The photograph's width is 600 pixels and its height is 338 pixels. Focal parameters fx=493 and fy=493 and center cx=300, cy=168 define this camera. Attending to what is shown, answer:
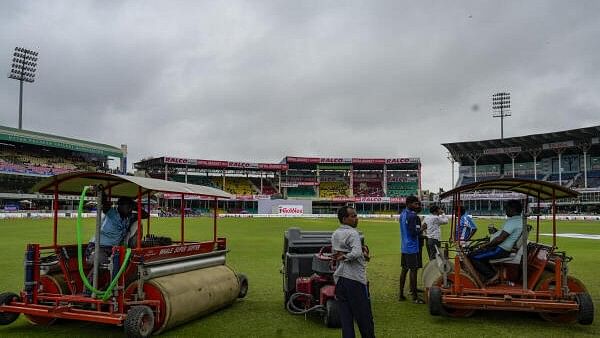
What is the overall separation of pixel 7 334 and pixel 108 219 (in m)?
1.94

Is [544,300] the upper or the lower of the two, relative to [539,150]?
lower

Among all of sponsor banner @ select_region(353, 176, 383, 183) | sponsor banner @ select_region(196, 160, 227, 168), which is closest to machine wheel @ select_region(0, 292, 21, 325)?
sponsor banner @ select_region(196, 160, 227, 168)

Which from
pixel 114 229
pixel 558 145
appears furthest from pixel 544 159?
pixel 114 229

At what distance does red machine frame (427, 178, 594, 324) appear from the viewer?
23.1 feet

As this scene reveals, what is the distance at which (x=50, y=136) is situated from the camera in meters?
67.9

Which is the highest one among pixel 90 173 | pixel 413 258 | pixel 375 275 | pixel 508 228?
pixel 90 173

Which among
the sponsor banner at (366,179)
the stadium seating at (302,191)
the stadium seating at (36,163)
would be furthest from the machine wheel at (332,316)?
the sponsor banner at (366,179)

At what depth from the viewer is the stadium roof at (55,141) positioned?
61.7 metres

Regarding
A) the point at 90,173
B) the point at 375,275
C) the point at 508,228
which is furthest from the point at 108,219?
the point at 375,275

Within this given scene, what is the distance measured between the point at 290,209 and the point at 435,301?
67.9 m

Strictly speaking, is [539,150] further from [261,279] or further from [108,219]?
[108,219]

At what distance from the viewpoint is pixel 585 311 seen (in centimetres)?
693

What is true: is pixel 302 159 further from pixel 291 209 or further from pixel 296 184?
pixel 291 209

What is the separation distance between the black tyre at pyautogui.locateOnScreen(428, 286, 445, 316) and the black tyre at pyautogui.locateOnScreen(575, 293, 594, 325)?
73.9 inches
